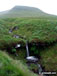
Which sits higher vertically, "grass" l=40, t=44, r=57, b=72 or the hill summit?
"grass" l=40, t=44, r=57, b=72

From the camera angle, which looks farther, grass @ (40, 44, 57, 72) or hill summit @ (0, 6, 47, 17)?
hill summit @ (0, 6, 47, 17)

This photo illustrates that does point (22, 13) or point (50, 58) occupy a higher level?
point (50, 58)

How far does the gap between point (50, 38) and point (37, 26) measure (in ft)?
33.7

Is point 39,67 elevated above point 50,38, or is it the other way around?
point 50,38

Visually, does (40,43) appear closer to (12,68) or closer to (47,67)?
(47,67)

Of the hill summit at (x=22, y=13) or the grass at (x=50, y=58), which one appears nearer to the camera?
the grass at (x=50, y=58)

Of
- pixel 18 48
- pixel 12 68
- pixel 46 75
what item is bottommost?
pixel 46 75

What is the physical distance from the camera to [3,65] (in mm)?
7914

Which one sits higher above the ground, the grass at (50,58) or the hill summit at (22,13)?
the grass at (50,58)

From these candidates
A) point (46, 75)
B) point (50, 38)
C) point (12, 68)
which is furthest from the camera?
point (50, 38)

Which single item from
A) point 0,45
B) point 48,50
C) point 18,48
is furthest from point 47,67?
point 0,45

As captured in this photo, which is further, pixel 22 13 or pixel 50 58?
pixel 22 13

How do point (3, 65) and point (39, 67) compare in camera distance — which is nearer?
point (3, 65)

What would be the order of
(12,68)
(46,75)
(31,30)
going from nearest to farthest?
1. (12,68)
2. (46,75)
3. (31,30)
